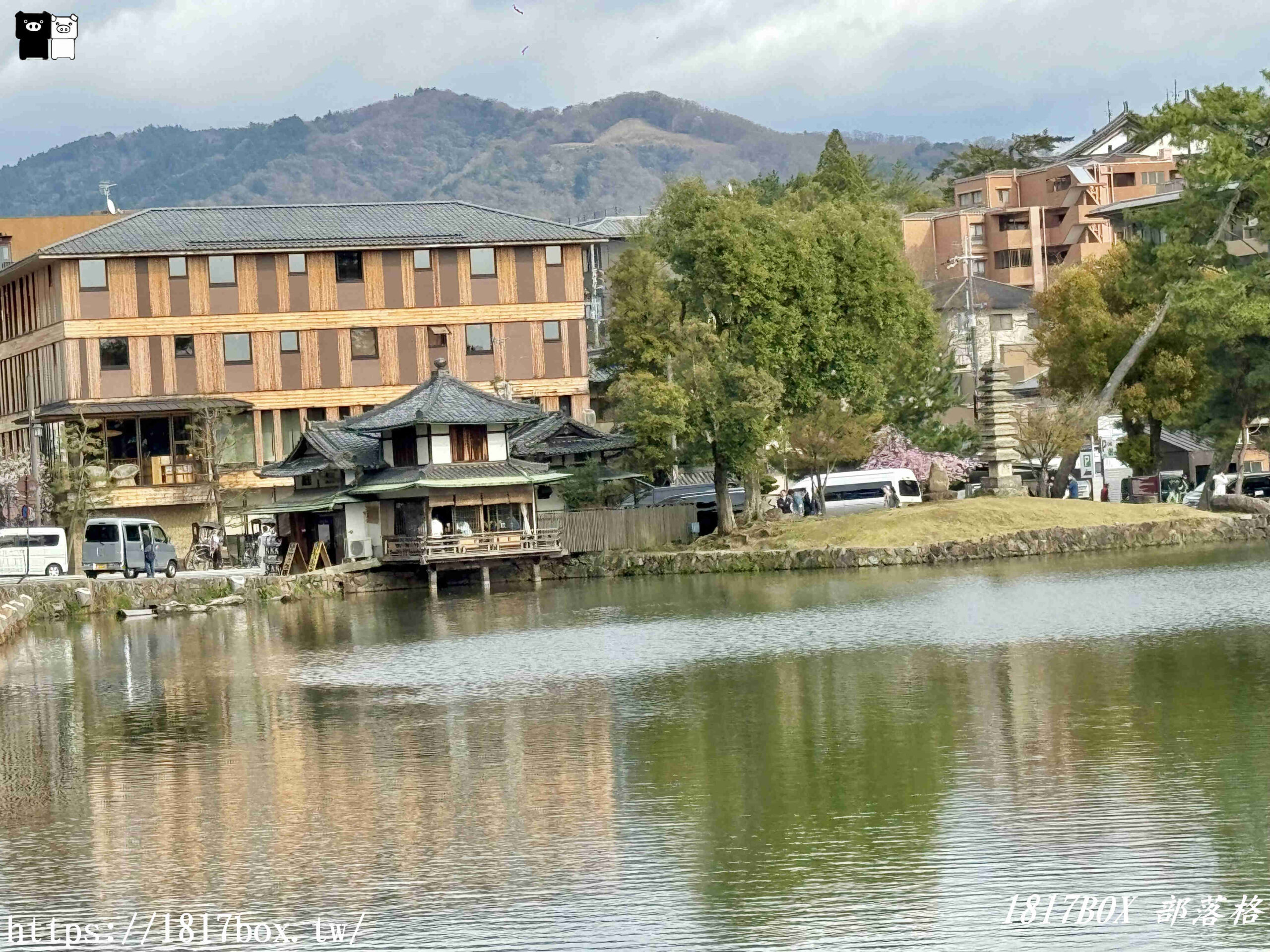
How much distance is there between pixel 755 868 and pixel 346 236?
5877 cm

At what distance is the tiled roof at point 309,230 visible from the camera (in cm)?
6962

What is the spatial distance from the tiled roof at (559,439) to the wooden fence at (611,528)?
299cm

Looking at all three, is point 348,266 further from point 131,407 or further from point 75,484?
point 75,484

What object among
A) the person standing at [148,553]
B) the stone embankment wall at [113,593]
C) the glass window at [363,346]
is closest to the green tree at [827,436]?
the glass window at [363,346]

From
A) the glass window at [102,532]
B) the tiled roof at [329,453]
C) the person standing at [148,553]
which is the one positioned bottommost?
the person standing at [148,553]

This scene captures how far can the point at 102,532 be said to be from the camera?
56469mm

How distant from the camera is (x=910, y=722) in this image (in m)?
23.6

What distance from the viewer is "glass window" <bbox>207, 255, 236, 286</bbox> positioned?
7019cm

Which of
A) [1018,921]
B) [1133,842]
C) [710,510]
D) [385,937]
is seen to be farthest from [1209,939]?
[710,510]

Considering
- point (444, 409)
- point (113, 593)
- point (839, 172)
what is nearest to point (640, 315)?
point (444, 409)

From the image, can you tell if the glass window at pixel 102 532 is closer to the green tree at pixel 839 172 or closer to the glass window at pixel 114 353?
the glass window at pixel 114 353

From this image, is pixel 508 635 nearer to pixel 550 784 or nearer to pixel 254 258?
pixel 550 784

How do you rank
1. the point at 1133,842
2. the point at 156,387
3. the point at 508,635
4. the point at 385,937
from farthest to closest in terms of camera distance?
the point at 156,387 < the point at 508,635 < the point at 1133,842 < the point at 385,937

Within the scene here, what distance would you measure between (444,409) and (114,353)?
16868 millimetres
